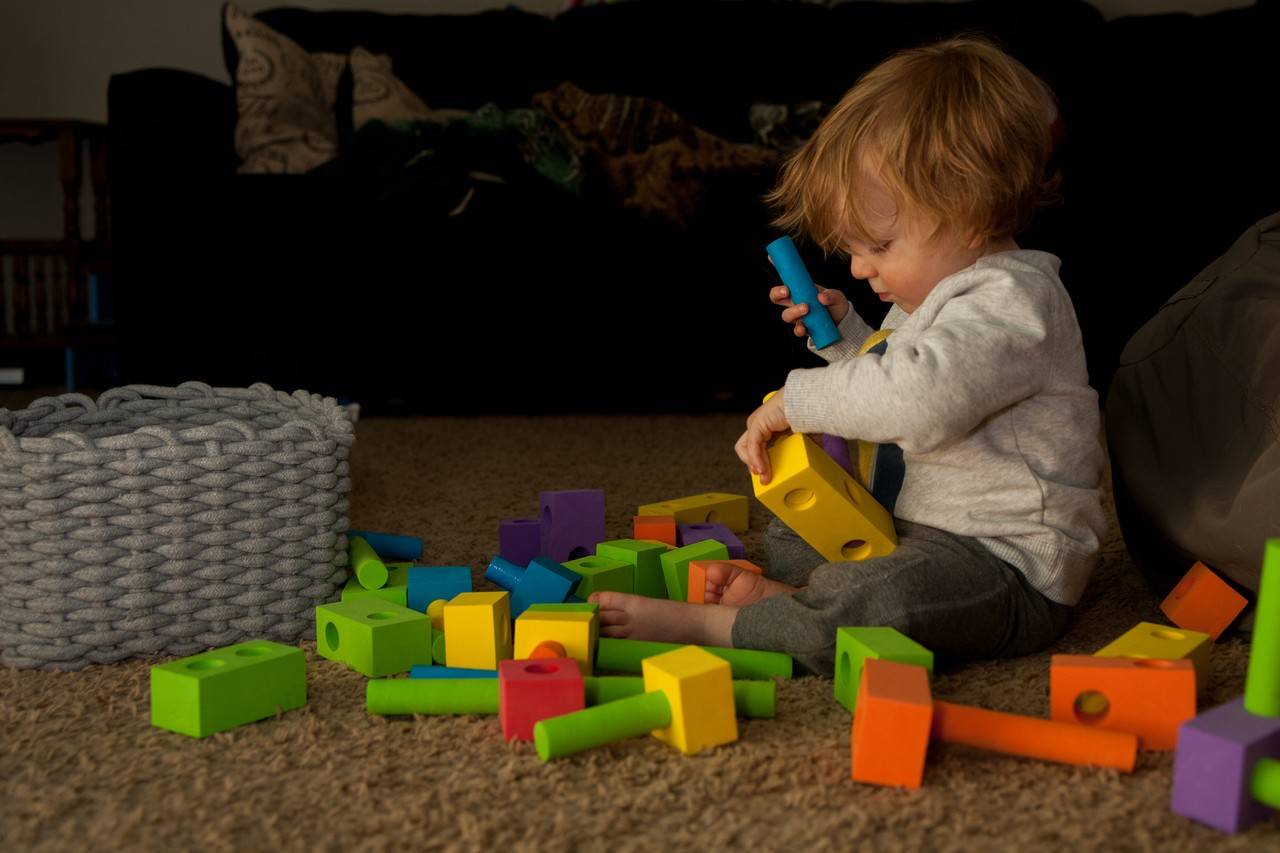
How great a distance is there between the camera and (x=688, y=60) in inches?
110

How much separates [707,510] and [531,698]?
1.94ft

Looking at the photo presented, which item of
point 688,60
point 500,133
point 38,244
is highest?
point 688,60

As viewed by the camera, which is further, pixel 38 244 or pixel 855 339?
pixel 38 244

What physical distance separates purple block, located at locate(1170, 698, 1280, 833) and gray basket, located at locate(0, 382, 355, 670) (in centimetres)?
65

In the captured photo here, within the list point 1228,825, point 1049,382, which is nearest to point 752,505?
point 1049,382

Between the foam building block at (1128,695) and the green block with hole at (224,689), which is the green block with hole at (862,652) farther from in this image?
the green block with hole at (224,689)

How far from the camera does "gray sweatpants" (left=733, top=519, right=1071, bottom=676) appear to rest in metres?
0.86

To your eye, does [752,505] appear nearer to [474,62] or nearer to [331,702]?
[331,702]

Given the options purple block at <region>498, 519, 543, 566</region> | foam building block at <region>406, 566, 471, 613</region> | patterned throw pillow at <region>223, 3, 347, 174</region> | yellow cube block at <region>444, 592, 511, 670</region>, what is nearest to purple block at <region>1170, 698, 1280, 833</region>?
yellow cube block at <region>444, 592, 511, 670</region>

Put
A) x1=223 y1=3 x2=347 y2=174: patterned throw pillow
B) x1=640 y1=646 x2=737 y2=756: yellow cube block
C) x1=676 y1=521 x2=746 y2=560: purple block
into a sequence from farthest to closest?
x1=223 y1=3 x2=347 y2=174: patterned throw pillow
x1=676 y1=521 x2=746 y2=560: purple block
x1=640 y1=646 x2=737 y2=756: yellow cube block

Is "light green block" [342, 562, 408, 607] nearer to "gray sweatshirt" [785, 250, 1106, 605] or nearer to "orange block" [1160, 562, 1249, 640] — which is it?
"gray sweatshirt" [785, 250, 1106, 605]

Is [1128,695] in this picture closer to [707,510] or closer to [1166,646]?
[1166,646]

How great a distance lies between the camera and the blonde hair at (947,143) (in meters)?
0.94

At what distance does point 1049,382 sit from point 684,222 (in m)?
1.38
